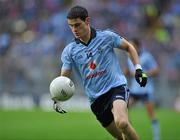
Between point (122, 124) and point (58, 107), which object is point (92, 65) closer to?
point (58, 107)

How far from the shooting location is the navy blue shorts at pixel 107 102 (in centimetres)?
1015

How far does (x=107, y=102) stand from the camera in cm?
1034

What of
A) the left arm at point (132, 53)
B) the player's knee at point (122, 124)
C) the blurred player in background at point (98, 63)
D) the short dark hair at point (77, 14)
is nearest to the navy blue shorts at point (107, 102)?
the blurred player in background at point (98, 63)

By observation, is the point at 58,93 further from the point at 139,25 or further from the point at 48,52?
the point at 139,25

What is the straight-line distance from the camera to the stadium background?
76.4 ft

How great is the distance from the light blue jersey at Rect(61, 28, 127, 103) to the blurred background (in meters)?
11.6

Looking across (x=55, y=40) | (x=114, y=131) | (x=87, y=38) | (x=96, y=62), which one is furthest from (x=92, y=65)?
(x=55, y=40)

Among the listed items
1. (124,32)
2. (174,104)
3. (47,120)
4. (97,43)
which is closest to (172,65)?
(174,104)

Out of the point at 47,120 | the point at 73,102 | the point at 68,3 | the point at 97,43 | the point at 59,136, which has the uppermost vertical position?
the point at 68,3

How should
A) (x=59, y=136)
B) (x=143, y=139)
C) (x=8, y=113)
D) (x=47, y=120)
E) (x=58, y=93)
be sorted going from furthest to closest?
(x=8, y=113)
(x=47, y=120)
(x=59, y=136)
(x=143, y=139)
(x=58, y=93)

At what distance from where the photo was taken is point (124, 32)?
25.8 metres

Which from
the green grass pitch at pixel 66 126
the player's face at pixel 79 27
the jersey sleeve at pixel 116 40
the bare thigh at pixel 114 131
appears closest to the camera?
the player's face at pixel 79 27

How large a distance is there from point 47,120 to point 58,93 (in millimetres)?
10805

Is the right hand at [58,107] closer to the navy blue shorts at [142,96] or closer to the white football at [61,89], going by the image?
the white football at [61,89]
